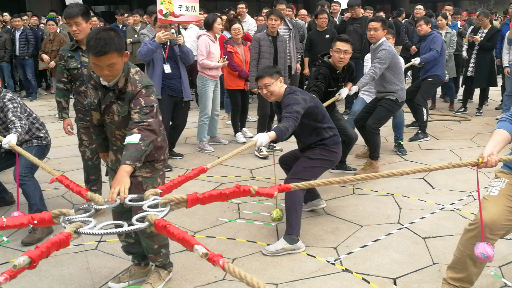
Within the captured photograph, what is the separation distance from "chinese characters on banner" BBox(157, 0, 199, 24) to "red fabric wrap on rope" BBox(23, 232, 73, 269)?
12.1ft

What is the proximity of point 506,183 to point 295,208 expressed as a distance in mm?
1579

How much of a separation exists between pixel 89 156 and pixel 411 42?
8384mm

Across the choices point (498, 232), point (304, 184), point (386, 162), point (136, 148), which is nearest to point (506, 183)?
point (498, 232)

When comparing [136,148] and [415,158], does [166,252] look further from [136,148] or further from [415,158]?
[415,158]

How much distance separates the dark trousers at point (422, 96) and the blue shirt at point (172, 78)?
3471mm

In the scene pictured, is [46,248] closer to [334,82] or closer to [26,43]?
[334,82]

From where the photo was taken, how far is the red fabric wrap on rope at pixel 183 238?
1.97 m

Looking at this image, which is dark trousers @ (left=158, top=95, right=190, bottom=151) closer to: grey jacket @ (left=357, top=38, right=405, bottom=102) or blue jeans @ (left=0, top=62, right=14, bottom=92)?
grey jacket @ (left=357, top=38, right=405, bottom=102)

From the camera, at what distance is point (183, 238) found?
212 centimetres

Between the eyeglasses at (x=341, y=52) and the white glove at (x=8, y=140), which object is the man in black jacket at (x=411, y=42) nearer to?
the eyeglasses at (x=341, y=52)

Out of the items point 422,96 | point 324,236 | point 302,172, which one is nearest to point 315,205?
point 324,236

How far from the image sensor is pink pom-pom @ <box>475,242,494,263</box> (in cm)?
263

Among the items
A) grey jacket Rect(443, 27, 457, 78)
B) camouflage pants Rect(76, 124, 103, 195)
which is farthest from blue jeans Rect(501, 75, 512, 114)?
camouflage pants Rect(76, 124, 103, 195)

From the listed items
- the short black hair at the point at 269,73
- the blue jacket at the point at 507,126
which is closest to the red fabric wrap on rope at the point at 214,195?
the short black hair at the point at 269,73
